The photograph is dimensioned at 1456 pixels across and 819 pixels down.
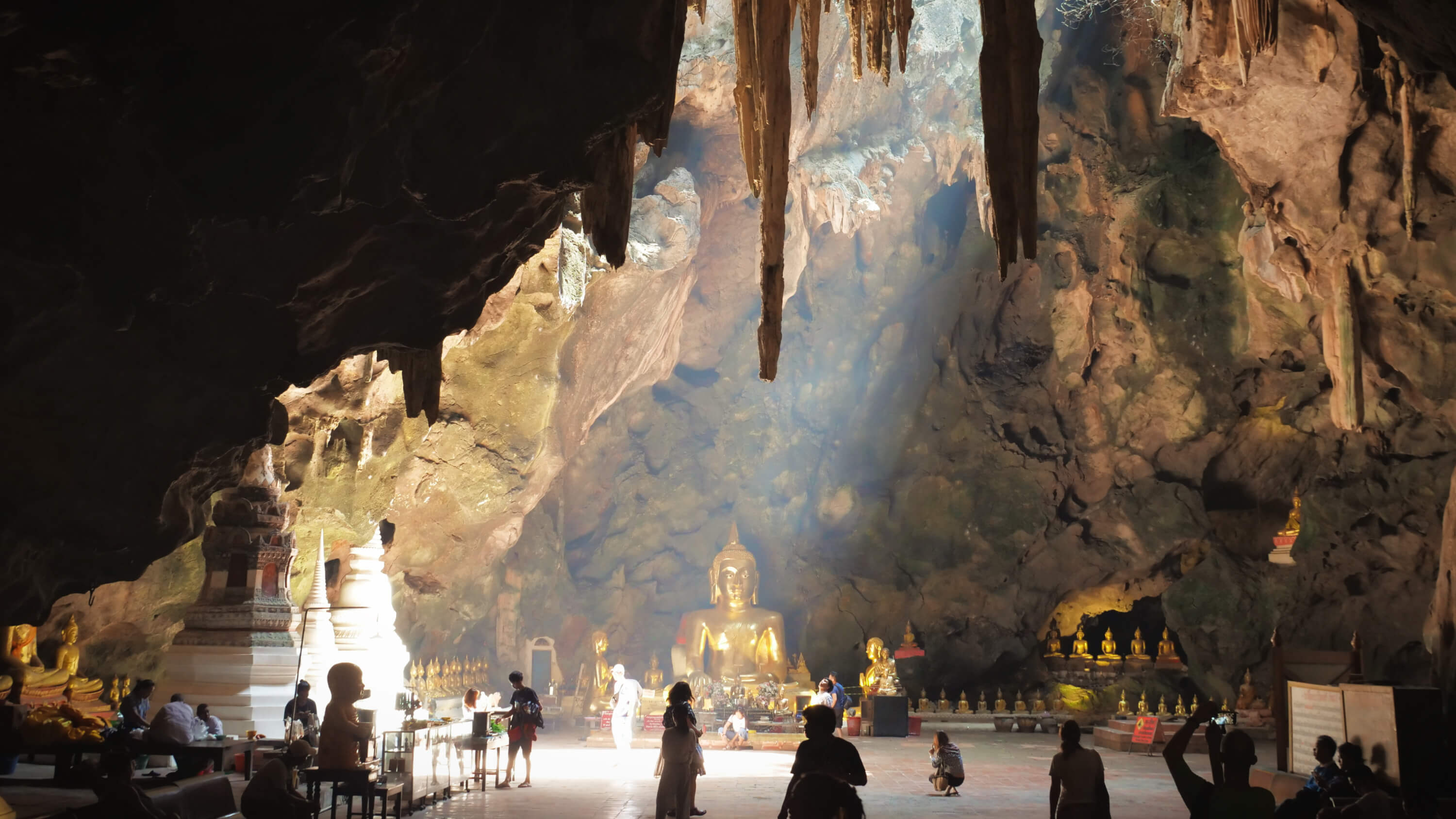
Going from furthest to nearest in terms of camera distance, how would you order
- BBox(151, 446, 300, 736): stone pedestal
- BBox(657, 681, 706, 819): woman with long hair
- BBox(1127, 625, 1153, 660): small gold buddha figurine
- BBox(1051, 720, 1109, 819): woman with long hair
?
BBox(1127, 625, 1153, 660): small gold buddha figurine → BBox(151, 446, 300, 736): stone pedestal → BBox(657, 681, 706, 819): woman with long hair → BBox(1051, 720, 1109, 819): woman with long hair

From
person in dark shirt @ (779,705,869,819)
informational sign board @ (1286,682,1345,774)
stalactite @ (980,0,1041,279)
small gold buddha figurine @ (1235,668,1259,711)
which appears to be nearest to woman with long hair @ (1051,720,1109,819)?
person in dark shirt @ (779,705,869,819)

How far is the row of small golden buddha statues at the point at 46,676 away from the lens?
11.3 m

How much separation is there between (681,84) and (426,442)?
7.81 m

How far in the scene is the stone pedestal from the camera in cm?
1005

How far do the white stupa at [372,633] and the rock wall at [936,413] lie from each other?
2.94 m

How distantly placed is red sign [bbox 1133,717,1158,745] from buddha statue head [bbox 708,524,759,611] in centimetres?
1003

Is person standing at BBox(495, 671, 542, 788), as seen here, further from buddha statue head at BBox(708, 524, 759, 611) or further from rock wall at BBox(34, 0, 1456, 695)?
buddha statue head at BBox(708, 524, 759, 611)

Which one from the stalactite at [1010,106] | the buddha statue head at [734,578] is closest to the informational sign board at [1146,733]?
the buddha statue head at [734,578]

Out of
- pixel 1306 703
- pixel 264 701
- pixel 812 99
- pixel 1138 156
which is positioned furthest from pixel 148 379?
pixel 1138 156

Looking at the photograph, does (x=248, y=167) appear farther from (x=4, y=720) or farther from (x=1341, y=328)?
(x=1341, y=328)

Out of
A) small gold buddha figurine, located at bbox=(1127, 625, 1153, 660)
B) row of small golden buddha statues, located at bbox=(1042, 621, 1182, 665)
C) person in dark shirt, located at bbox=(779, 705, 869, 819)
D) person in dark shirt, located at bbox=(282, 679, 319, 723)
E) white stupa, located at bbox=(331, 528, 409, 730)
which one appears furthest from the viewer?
small gold buddha figurine, located at bbox=(1127, 625, 1153, 660)

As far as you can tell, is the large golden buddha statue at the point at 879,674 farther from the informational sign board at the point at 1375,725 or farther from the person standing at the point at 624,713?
the informational sign board at the point at 1375,725

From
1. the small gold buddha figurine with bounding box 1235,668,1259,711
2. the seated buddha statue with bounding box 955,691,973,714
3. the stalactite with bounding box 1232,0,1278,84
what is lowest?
the seated buddha statue with bounding box 955,691,973,714

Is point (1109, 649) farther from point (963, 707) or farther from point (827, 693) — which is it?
point (827, 693)
